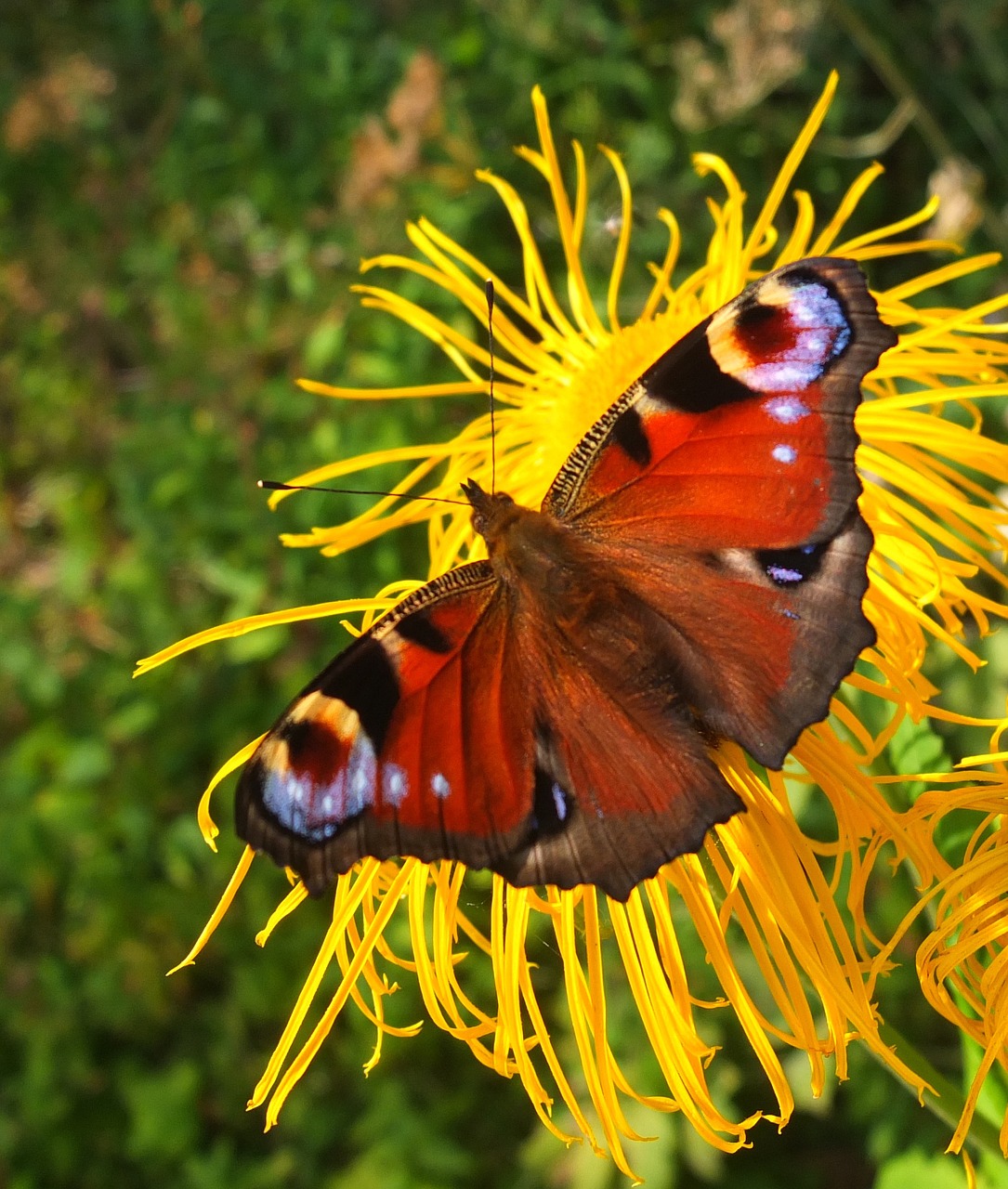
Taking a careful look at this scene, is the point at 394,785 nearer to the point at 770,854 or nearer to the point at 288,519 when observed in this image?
the point at 770,854

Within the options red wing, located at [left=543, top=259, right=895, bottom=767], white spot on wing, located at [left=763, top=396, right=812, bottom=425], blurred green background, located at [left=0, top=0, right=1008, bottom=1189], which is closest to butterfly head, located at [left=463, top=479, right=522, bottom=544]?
red wing, located at [left=543, top=259, right=895, bottom=767]

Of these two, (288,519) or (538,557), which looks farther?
(288,519)

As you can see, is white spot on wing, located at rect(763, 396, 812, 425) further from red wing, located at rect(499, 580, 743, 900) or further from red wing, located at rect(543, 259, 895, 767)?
red wing, located at rect(499, 580, 743, 900)

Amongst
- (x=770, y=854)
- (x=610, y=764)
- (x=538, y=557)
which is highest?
(x=538, y=557)

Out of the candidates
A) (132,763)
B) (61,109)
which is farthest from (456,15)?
(132,763)

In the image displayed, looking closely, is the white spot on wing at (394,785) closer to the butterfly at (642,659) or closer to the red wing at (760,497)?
the butterfly at (642,659)

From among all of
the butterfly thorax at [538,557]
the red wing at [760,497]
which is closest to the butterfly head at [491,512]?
the butterfly thorax at [538,557]

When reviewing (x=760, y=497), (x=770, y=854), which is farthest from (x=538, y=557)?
(x=770, y=854)
